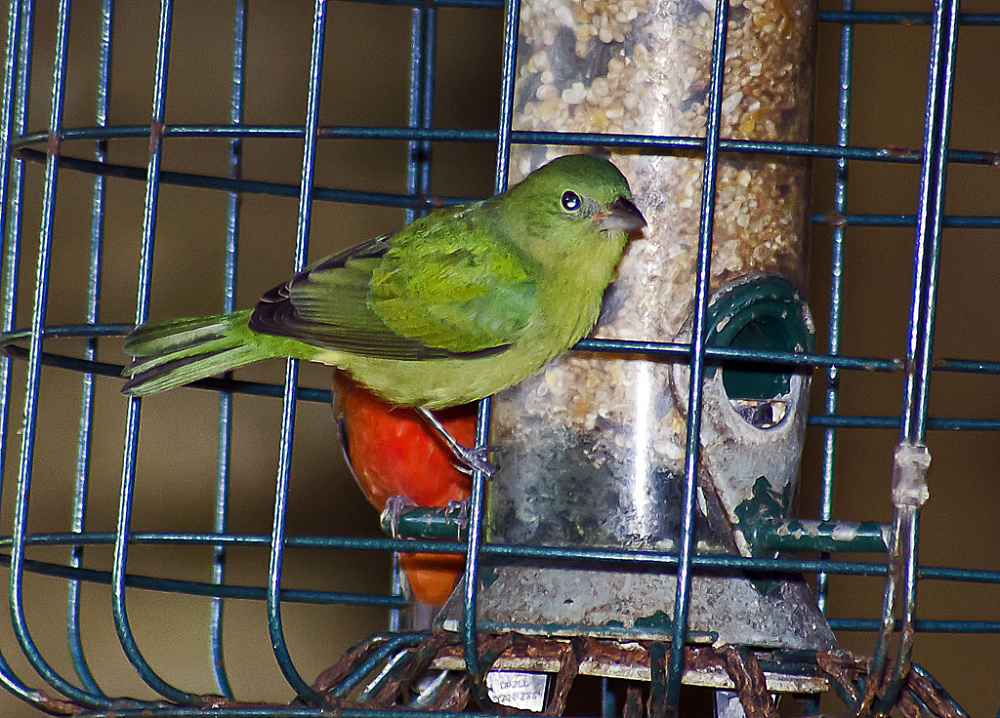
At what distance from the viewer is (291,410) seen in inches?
108

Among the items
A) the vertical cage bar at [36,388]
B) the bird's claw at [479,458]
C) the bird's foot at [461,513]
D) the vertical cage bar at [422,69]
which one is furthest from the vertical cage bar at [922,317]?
the vertical cage bar at [422,69]

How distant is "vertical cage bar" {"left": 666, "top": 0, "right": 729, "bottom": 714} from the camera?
2529 mm

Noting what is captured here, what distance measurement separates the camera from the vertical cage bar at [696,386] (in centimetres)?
253

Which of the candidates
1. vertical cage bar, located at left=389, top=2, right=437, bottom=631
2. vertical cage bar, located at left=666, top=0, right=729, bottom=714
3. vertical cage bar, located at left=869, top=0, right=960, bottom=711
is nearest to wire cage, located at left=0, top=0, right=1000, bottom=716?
vertical cage bar, located at left=389, top=2, right=437, bottom=631

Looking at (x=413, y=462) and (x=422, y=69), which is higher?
(x=422, y=69)

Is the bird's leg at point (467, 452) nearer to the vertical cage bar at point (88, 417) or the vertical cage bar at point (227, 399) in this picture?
the vertical cage bar at point (227, 399)

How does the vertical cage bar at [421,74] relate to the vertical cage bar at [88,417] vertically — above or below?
above

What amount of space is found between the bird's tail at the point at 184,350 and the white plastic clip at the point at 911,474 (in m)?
1.58

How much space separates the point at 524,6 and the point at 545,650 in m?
1.67

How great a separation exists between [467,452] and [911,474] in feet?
3.30

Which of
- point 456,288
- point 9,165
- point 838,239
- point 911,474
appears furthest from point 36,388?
point 838,239

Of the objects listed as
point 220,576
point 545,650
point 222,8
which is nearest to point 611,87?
point 545,650

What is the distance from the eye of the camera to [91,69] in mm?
5762

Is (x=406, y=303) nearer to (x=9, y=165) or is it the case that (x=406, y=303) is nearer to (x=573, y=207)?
(x=573, y=207)
